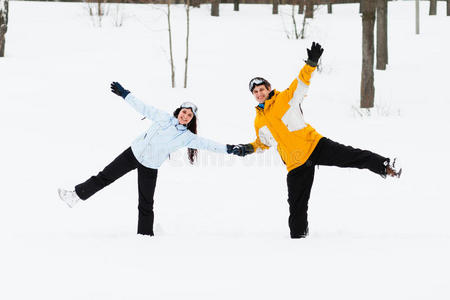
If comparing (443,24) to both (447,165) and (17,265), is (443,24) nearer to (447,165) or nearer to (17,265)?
(447,165)

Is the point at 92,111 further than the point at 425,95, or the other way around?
the point at 425,95

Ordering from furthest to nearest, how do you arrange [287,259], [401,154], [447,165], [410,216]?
1. [401,154]
2. [447,165]
3. [410,216]
4. [287,259]

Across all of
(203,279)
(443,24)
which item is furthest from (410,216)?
(443,24)

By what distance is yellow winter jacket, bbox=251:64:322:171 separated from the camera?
14.3 ft

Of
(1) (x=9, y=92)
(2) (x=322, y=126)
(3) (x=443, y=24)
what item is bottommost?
(2) (x=322, y=126)

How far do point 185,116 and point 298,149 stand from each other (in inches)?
42.1

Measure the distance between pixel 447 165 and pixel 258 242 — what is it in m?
4.72

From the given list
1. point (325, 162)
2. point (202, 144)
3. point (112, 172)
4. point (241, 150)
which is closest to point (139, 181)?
point (112, 172)

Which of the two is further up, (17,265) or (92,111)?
(92,111)

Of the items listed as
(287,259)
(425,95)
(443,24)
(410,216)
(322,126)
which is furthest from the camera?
(443,24)

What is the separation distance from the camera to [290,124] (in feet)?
14.6

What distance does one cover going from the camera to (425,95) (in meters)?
11.9

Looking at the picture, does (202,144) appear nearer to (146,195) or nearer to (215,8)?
(146,195)

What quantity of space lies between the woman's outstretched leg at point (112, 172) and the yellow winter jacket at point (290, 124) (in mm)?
1289
